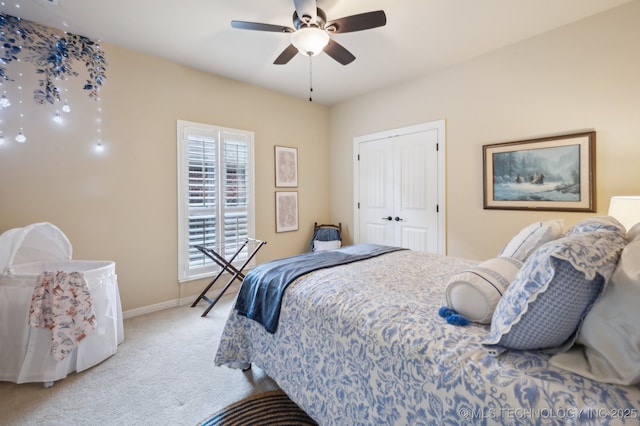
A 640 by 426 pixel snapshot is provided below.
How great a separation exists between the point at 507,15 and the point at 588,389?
2937mm

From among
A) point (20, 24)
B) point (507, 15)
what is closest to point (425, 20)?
point (507, 15)

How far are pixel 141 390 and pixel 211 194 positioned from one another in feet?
7.23

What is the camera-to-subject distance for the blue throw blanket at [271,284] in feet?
5.60

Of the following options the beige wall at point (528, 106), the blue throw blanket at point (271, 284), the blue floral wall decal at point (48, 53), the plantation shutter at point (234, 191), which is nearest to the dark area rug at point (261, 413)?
the blue throw blanket at point (271, 284)

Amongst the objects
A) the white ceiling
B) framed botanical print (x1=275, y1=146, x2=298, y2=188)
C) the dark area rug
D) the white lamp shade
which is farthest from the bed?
framed botanical print (x1=275, y1=146, x2=298, y2=188)

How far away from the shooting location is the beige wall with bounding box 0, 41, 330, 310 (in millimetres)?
2502

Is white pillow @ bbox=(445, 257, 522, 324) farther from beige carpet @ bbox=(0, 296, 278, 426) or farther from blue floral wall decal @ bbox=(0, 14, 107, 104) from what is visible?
blue floral wall decal @ bbox=(0, 14, 107, 104)

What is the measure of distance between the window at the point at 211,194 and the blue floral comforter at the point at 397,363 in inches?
70.4

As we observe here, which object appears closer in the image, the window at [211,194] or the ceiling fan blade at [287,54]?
the ceiling fan blade at [287,54]

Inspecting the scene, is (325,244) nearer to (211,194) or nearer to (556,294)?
(211,194)

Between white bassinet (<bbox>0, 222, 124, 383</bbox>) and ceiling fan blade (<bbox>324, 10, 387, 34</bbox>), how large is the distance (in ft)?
8.79

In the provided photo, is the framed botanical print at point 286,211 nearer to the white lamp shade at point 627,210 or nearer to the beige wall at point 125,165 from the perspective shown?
the beige wall at point 125,165

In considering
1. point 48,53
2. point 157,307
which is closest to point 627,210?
point 157,307

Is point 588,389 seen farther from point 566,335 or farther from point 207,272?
point 207,272
